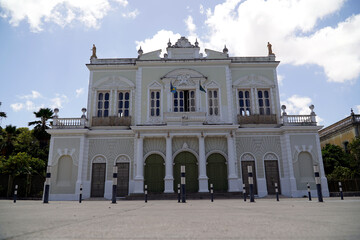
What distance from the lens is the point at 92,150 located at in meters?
20.9

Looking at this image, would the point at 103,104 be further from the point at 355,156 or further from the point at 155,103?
the point at 355,156

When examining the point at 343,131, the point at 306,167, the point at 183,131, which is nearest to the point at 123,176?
the point at 183,131

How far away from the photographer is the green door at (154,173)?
20062 millimetres

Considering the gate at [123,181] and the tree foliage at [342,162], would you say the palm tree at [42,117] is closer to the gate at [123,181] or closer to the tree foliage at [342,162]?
the gate at [123,181]

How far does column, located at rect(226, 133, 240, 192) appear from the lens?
19277 mm

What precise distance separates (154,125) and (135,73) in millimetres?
5242

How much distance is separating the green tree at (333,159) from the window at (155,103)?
15075mm

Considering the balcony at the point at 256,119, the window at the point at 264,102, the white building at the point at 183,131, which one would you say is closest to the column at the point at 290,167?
the white building at the point at 183,131

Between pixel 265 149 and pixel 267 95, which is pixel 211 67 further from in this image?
pixel 265 149

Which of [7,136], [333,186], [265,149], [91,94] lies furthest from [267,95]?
[7,136]

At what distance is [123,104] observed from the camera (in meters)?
22.2

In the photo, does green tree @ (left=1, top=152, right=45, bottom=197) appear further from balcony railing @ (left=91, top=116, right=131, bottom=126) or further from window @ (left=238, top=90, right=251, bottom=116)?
window @ (left=238, top=90, right=251, bottom=116)

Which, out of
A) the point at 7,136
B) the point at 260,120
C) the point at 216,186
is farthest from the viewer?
the point at 7,136

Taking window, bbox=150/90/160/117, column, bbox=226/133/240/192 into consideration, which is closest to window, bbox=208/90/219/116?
column, bbox=226/133/240/192
